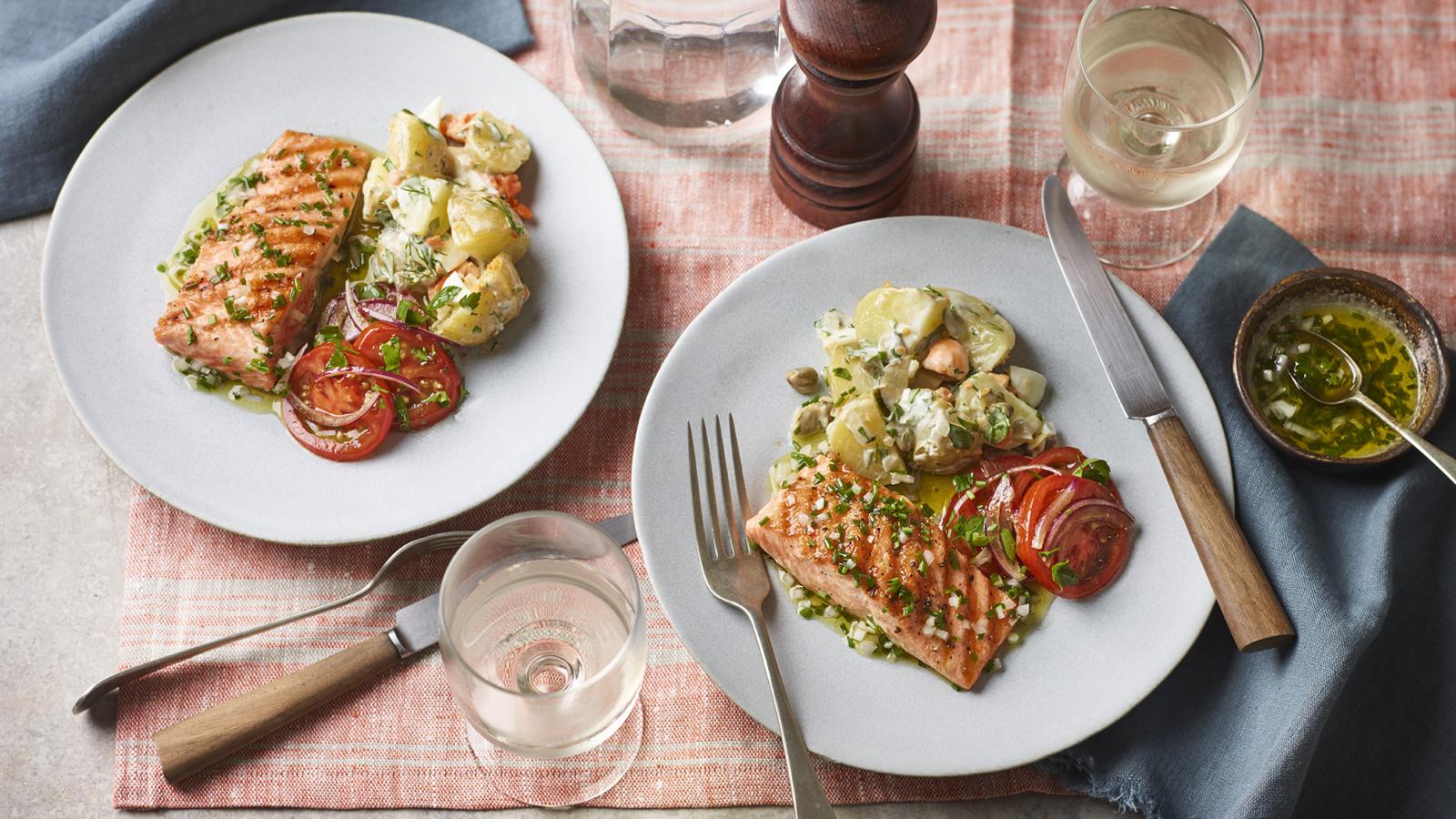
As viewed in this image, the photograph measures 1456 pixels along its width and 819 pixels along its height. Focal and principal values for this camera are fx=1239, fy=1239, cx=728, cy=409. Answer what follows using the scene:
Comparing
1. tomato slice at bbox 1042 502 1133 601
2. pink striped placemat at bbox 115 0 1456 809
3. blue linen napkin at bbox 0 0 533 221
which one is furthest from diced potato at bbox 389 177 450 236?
tomato slice at bbox 1042 502 1133 601

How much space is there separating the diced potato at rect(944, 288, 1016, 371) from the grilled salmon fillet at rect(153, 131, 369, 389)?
1557mm

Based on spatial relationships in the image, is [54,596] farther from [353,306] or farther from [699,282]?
[699,282]

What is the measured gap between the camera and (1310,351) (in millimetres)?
3010

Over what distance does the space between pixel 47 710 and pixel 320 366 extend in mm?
1037

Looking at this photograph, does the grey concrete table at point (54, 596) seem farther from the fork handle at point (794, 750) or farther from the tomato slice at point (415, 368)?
the tomato slice at point (415, 368)

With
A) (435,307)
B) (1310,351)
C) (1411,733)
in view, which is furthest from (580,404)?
(1411,733)

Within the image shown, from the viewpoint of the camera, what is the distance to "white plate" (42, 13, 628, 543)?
9.62 feet

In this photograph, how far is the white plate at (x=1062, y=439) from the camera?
2.73 metres

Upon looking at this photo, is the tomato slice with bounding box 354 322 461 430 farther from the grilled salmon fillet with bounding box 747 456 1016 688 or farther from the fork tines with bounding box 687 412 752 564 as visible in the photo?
the grilled salmon fillet with bounding box 747 456 1016 688

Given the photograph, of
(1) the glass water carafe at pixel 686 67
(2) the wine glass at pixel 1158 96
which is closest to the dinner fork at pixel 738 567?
(1) the glass water carafe at pixel 686 67

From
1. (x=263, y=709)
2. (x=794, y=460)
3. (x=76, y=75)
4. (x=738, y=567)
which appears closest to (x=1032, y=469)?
(x=794, y=460)

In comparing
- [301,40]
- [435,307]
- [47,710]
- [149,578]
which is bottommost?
[47,710]

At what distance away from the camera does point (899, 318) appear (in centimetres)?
296

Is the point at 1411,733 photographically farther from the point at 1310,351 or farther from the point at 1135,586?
the point at 1310,351
